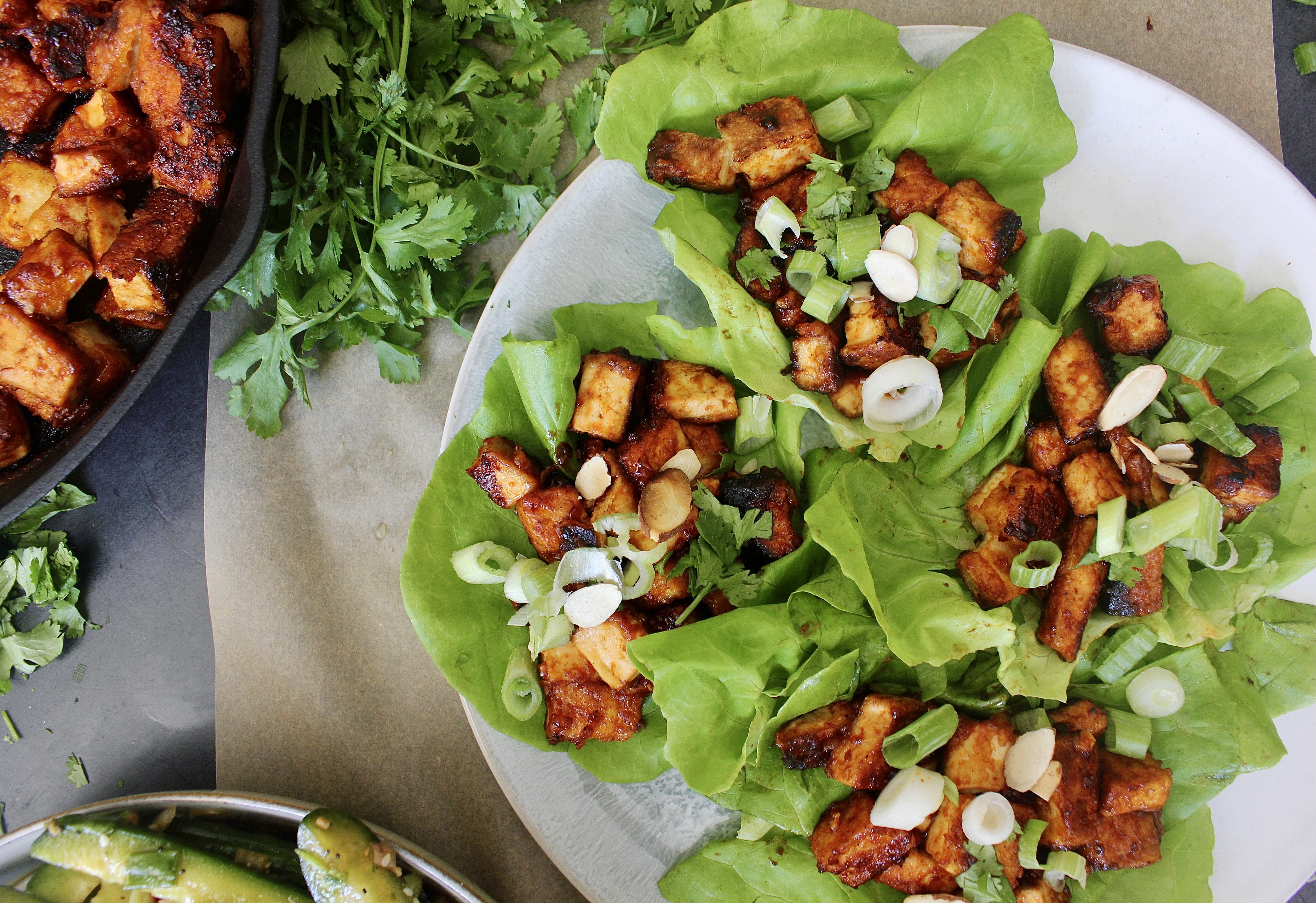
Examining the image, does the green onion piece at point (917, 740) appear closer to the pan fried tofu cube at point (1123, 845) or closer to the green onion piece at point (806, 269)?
the pan fried tofu cube at point (1123, 845)

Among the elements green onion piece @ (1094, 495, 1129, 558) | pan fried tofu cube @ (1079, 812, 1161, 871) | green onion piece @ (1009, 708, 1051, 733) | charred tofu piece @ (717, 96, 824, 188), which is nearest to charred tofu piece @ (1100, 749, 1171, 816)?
pan fried tofu cube @ (1079, 812, 1161, 871)

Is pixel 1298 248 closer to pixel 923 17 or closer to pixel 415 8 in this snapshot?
pixel 923 17

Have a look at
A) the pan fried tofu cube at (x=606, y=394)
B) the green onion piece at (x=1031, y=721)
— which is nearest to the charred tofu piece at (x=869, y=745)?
the green onion piece at (x=1031, y=721)

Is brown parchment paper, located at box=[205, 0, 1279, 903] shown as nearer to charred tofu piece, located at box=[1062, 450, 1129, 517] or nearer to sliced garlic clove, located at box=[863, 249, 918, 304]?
sliced garlic clove, located at box=[863, 249, 918, 304]

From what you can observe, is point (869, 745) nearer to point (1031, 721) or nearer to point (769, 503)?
point (1031, 721)

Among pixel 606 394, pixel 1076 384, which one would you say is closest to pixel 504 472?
pixel 606 394

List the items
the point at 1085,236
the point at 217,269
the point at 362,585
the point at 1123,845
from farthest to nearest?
the point at 362,585 → the point at 1085,236 → the point at 1123,845 → the point at 217,269

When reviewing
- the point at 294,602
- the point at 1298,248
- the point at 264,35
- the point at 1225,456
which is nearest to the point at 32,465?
the point at 294,602
